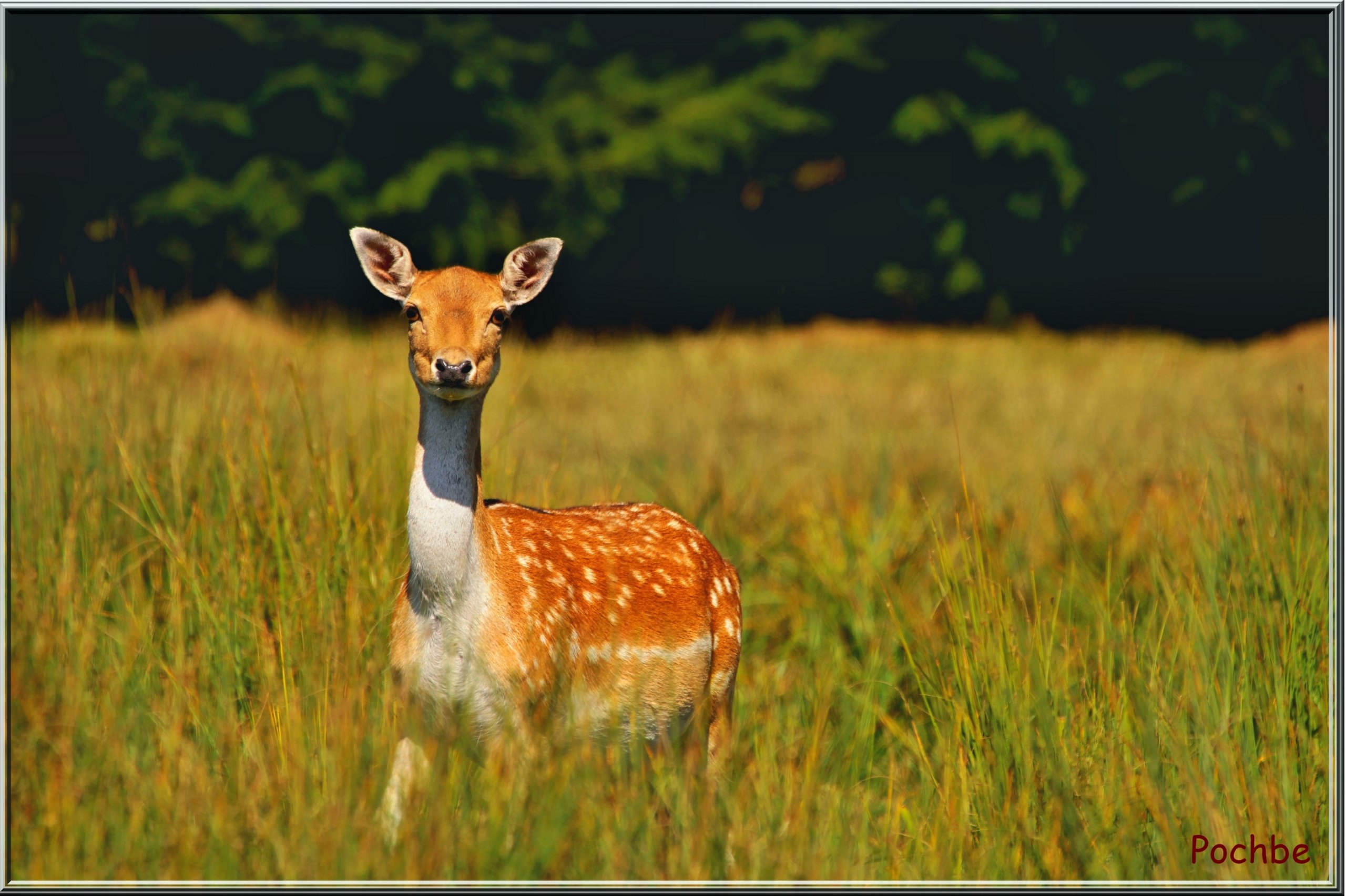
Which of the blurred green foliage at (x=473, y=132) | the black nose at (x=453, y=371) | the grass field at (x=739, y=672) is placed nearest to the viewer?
the grass field at (x=739, y=672)

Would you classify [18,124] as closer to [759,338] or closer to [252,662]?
[759,338]

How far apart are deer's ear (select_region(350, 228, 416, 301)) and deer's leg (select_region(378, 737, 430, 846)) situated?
1.31m

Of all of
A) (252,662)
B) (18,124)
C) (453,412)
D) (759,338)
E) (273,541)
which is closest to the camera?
(453,412)

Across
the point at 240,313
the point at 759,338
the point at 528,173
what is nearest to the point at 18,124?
the point at 240,313

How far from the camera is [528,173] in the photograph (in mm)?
16422

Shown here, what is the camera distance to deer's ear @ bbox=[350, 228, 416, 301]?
438 centimetres

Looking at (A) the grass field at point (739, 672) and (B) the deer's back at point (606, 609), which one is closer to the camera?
(A) the grass field at point (739, 672)

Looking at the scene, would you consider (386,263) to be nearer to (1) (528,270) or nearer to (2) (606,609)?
(1) (528,270)

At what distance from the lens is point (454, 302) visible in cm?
422

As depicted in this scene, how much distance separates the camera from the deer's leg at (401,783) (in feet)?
11.8

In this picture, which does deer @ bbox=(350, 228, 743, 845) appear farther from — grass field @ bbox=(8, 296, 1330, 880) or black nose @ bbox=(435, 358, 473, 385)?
grass field @ bbox=(8, 296, 1330, 880)

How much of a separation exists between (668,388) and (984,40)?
7.02 metres


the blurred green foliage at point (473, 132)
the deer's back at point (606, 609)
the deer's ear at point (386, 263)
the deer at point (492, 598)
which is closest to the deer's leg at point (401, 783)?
the deer at point (492, 598)

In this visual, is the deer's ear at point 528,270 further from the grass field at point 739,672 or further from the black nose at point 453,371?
the grass field at point 739,672
